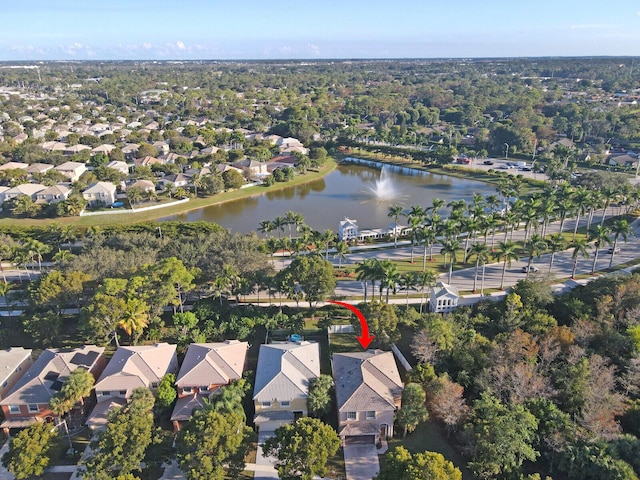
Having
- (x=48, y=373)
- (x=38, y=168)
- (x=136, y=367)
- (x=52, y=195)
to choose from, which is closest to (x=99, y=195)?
(x=52, y=195)

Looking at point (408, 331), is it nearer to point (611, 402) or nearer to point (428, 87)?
point (611, 402)

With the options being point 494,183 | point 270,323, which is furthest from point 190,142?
point 270,323

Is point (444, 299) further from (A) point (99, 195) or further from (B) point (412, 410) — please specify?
(A) point (99, 195)

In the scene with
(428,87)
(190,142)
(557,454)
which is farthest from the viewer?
(428,87)

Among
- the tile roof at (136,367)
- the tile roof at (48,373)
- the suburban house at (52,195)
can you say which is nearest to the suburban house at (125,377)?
the tile roof at (136,367)

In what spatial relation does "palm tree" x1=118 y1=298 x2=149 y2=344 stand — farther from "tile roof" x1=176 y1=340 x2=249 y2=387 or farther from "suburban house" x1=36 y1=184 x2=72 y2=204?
"suburban house" x1=36 y1=184 x2=72 y2=204

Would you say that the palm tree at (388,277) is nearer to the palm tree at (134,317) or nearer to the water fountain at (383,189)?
the palm tree at (134,317)
